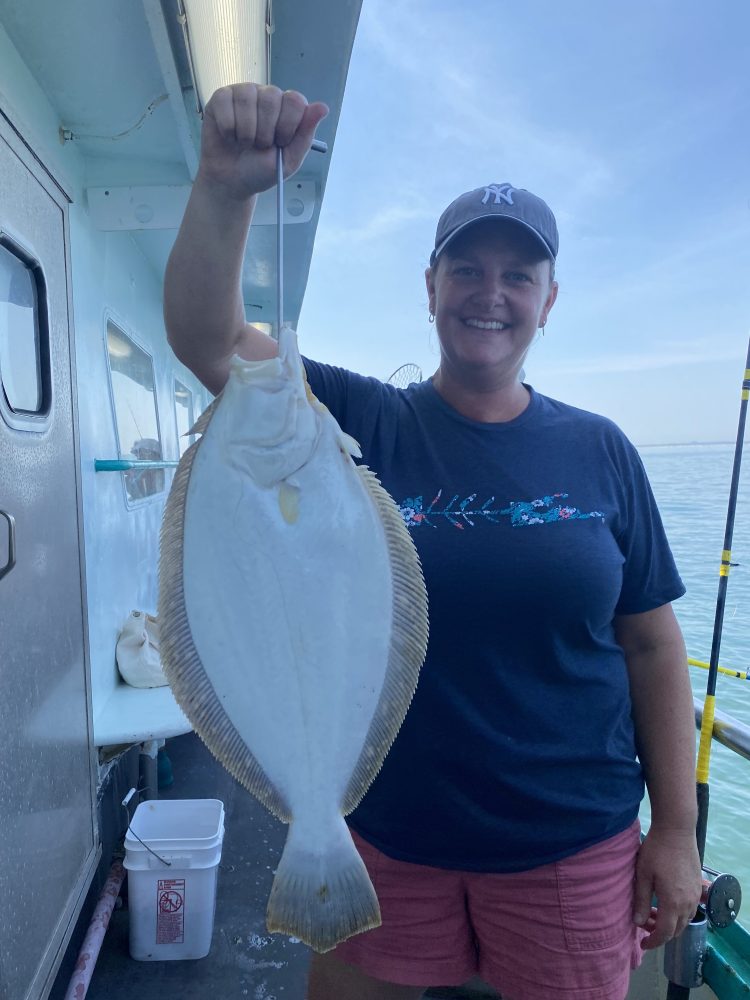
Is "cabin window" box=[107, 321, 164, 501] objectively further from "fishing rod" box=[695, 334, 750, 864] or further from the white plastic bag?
"fishing rod" box=[695, 334, 750, 864]

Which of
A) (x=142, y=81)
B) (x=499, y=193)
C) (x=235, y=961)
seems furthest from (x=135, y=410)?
(x=499, y=193)

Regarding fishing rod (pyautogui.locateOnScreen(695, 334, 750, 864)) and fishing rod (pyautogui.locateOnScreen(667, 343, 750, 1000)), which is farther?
fishing rod (pyautogui.locateOnScreen(695, 334, 750, 864))

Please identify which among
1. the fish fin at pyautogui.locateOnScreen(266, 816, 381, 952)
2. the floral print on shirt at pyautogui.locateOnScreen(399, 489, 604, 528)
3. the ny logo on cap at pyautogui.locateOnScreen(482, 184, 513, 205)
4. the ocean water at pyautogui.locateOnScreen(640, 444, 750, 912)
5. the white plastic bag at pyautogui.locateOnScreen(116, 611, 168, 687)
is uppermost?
the ny logo on cap at pyautogui.locateOnScreen(482, 184, 513, 205)

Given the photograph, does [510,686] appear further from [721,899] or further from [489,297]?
[721,899]

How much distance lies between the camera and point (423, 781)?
1.42 m

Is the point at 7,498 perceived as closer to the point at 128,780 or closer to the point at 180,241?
the point at 180,241

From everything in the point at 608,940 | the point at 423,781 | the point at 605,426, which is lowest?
the point at 608,940

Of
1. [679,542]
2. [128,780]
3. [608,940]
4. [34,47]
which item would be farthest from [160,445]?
[679,542]

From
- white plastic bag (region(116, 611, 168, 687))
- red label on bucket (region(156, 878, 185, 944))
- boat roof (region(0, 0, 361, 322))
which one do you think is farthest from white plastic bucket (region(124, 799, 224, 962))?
boat roof (region(0, 0, 361, 322))

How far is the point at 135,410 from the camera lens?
4.07 metres

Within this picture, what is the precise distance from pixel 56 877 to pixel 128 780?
1.40 m

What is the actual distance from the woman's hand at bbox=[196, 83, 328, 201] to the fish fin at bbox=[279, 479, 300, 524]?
1.73ft

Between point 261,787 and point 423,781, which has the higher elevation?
point 261,787

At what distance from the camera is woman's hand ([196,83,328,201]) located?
1104 millimetres
